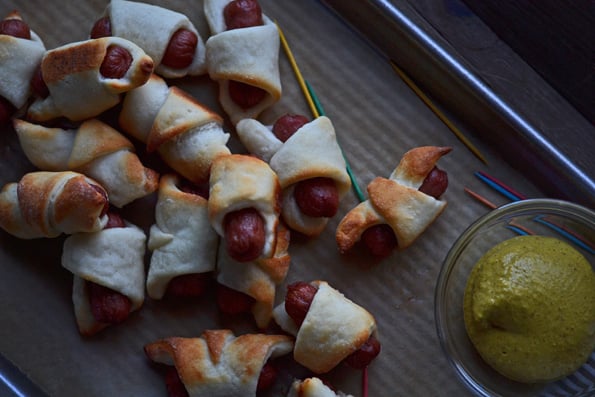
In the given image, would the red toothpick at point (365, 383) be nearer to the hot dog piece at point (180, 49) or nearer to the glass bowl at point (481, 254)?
the glass bowl at point (481, 254)

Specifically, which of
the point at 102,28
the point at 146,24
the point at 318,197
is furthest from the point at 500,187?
the point at 102,28

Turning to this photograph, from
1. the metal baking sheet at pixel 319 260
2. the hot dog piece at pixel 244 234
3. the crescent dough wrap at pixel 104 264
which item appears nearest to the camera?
the hot dog piece at pixel 244 234

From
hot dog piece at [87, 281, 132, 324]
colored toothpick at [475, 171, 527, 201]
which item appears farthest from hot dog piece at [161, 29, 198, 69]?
colored toothpick at [475, 171, 527, 201]

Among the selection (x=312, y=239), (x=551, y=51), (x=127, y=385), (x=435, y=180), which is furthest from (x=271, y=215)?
(x=551, y=51)

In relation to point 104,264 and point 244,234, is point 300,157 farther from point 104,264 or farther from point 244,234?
point 104,264

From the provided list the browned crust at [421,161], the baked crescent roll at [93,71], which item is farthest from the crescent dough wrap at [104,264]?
the browned crust at [421,161]

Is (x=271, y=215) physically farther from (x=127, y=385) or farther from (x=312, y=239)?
(x=127, y=385)
